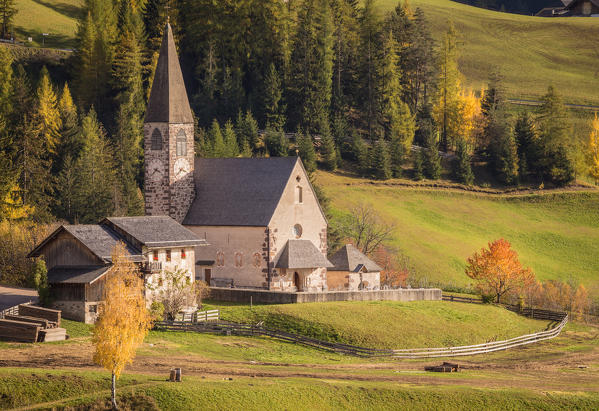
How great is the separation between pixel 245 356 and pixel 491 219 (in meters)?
67.8

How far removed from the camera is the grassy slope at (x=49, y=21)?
142 metres

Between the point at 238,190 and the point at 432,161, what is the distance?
52.8 metres

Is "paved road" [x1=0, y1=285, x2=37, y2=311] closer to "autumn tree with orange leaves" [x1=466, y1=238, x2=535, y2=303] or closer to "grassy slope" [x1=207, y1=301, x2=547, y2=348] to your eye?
"grassy slope" [x1=207, y1=301, x2=547, y2=348]

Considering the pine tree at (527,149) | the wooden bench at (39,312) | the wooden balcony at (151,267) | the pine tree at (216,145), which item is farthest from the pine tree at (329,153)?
the wooden bench at (39,312)

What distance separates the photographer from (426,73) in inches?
5472

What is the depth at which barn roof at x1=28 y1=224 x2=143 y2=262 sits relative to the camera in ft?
198

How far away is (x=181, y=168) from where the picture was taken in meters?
76.1

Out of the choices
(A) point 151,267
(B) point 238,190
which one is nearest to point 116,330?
(A) point 151,267

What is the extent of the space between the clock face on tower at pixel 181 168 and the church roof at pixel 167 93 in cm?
305

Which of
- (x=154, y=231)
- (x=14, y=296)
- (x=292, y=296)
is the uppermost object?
(x=154, y=231)

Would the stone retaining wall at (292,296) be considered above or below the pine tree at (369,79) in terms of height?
below

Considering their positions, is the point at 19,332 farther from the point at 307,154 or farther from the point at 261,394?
the point at 307,154

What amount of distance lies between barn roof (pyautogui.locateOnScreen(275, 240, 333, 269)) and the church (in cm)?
7

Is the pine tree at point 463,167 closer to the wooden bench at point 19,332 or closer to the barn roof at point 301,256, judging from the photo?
the barn roof at point 301,256
